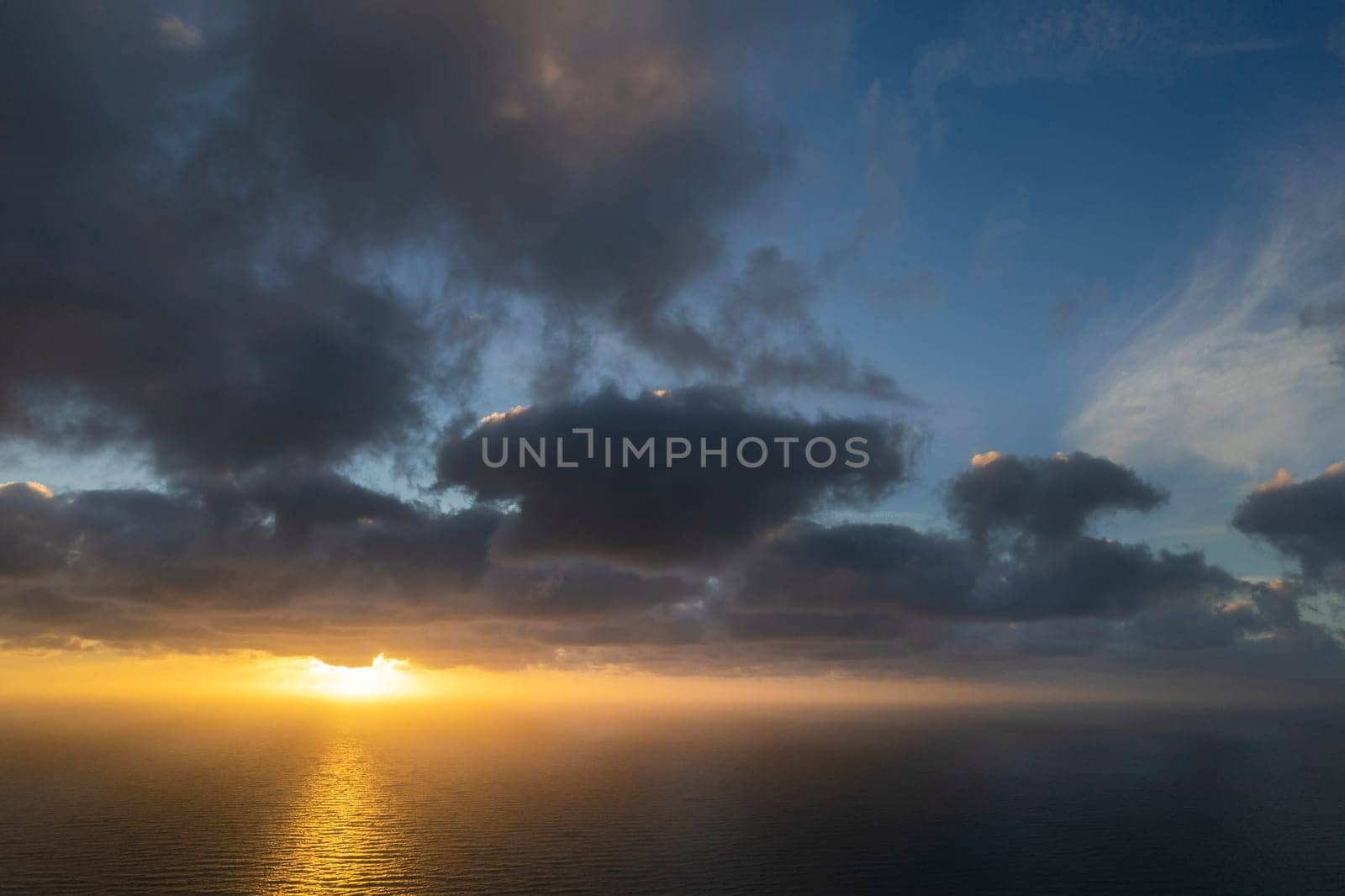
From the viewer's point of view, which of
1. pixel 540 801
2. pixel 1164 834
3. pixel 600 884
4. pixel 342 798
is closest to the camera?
pixel 600 884

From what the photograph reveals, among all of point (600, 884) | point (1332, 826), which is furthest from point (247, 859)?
point (1332, 826)

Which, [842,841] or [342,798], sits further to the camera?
[342,798]

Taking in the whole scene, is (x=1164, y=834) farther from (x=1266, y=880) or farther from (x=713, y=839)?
(x=713, y=839)

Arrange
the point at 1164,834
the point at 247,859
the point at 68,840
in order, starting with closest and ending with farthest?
the point at 247,859 < the point at 68,840 < the point at 1164,834

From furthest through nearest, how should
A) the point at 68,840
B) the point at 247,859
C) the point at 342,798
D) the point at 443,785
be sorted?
the point at 443,785, the point at 342,798, the point at 68,840, the point at 247,859

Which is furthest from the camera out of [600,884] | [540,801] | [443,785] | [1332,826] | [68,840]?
[443,785]

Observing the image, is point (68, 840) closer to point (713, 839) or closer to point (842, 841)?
point (713, 839)

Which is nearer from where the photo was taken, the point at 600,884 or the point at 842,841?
the point at 600,884

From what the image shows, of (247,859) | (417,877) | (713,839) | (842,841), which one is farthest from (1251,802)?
(247,859)
